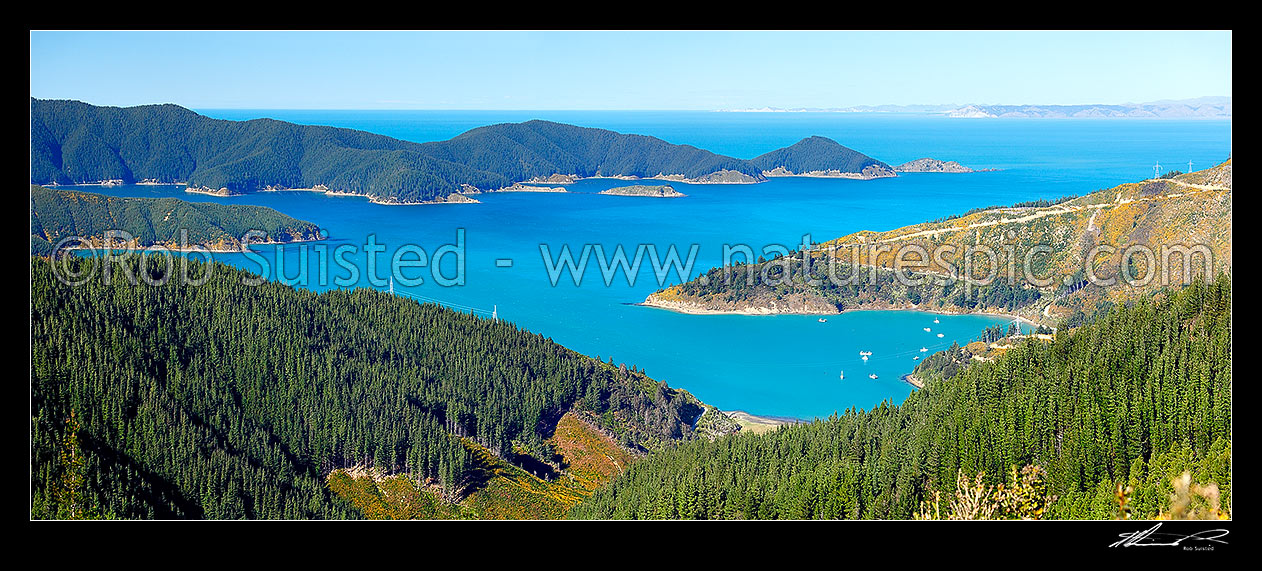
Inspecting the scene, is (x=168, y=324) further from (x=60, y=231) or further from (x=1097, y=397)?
(x=60, y=231)

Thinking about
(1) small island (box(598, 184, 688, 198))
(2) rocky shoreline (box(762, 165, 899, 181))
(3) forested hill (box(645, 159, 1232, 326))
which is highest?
(2) rocky shoreline (box(762, 165, 899, 181))

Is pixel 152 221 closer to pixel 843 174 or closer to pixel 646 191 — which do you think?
pixel 646 191

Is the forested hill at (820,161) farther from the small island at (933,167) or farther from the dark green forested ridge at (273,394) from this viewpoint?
the dark green forested ridge at (273,394)

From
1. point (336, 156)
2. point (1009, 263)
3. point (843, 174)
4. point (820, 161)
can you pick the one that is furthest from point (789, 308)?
point (820, 161)

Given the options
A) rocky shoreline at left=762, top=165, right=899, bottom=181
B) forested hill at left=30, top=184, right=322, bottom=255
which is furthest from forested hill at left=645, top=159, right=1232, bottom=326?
rocky shoreline at left=762, top=165, right=899, bottom=181

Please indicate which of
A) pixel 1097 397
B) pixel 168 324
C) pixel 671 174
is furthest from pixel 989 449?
pixel 671 174
